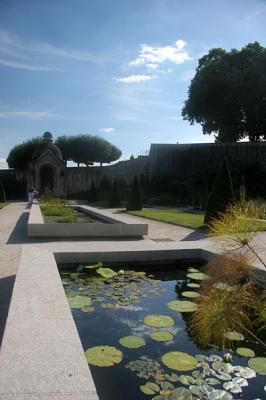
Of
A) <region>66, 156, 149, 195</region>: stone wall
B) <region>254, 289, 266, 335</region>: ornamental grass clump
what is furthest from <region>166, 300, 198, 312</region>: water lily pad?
<region>66, 156, 149, 195</region>: stone wall

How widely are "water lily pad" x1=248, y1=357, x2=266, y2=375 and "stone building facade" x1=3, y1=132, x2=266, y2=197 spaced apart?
26.5 metres

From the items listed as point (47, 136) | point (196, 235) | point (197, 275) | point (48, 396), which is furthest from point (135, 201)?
point (47, 136)

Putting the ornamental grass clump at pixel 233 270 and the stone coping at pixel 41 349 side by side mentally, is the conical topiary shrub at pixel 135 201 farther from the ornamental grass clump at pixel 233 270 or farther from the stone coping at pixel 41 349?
the ornamental grass clump at pixel 233 270

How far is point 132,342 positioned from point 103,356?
0.37 m

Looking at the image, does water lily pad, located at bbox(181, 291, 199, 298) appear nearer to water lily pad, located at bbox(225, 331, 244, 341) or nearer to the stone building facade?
water lily pad, located at bbox(225, 331, 244, 341)

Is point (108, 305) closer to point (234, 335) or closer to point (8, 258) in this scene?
point (234, 335)

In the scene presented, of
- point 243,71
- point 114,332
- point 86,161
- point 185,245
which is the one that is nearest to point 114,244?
point 185,245

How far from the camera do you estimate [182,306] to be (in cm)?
488

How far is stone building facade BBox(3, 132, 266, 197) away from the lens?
3017 cm

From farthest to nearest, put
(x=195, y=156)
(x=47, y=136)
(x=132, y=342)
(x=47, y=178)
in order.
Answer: (x=47, y=136) < (x=47, y=178) < (x=195, y=156) < (x=132, y=342)

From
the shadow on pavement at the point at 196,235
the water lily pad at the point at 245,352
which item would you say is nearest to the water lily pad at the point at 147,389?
the water lily pad at the point at 245,352

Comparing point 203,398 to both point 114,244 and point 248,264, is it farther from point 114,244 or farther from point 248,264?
point 114,244

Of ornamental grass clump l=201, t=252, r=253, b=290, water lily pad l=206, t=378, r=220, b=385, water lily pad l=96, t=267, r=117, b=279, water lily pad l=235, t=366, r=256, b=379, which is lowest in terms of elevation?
water lily pad l=235, t=366, r=256, b=379

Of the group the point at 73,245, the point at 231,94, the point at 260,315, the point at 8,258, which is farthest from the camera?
the point at 231,94
